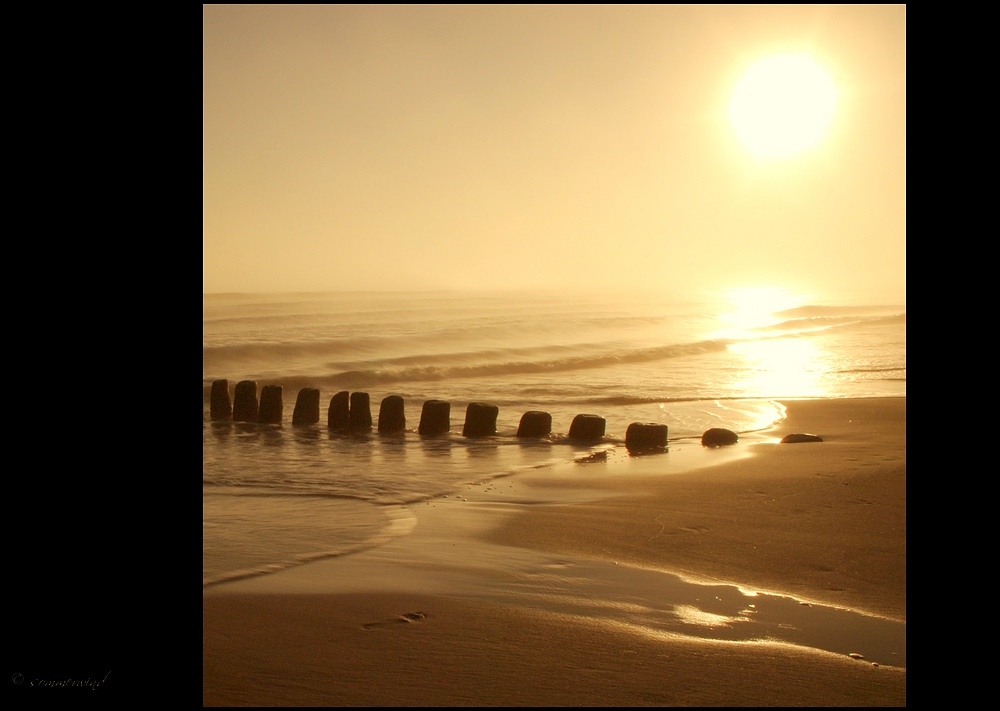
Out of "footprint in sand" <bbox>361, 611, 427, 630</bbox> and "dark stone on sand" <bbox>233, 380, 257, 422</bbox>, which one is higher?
"dark stone on sand" <bbox>233, 380, 257, 422</bbox>

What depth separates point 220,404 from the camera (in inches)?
553

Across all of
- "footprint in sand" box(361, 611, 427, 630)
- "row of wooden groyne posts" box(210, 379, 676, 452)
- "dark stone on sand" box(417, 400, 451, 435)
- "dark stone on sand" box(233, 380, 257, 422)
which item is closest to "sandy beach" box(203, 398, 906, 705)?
"footprint in sand" box(361, 611, 427, 630)

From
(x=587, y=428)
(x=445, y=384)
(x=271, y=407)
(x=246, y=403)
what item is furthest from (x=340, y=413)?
(x=445, y=384)

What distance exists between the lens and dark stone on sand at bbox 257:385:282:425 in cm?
1351

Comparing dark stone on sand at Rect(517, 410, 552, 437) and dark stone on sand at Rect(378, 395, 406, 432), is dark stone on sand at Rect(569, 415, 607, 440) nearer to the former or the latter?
dark stone on sand at Rect(517, 410, 552, 437)

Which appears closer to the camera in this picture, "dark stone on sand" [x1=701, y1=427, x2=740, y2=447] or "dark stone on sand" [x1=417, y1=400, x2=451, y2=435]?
"dark stone on sand" [x1=701, y1=427, x2=740, y2=447]

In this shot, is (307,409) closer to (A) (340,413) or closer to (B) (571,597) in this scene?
(A) (340,413)

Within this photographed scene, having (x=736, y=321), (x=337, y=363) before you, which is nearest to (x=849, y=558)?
(x=337, y=363)

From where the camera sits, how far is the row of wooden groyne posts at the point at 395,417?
1078 centimetres

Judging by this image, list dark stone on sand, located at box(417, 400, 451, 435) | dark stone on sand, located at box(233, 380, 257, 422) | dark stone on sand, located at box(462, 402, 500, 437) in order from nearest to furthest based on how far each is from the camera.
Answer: dark stone on sand, located at box(462, 402, 500, 437) < dark stone on sand, located at box(417, 400, 451, 435) < dark stone on sand, located at box(233, 380, 257, 422)

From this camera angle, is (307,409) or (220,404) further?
(220,404)

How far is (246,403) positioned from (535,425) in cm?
503

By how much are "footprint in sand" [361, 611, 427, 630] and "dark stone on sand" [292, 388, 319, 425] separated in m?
9.21

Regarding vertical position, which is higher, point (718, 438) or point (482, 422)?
point (482, 422)
